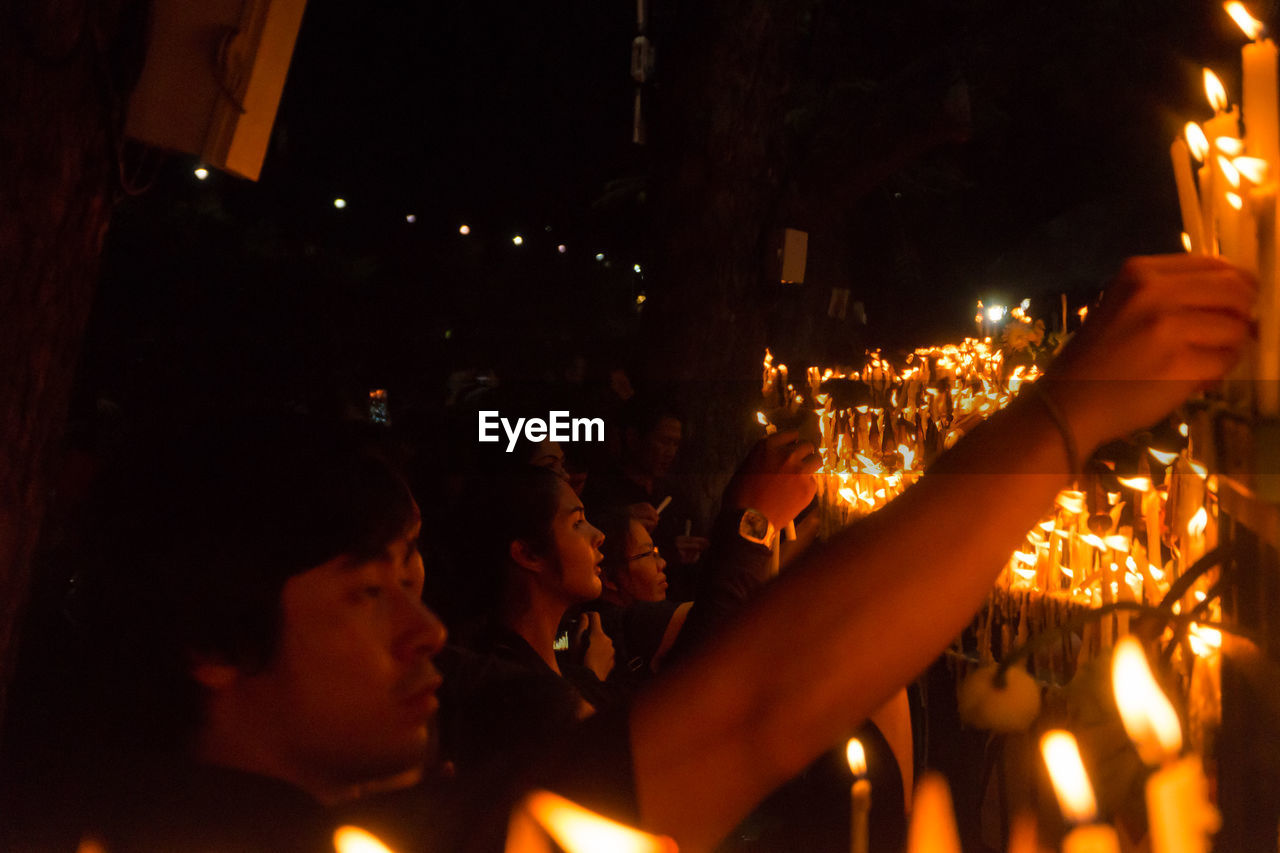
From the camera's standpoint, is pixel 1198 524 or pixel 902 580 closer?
pixel 902 580

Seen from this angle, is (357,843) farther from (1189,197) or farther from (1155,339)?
(1189,197)

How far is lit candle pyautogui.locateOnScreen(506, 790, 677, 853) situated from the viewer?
71 cm

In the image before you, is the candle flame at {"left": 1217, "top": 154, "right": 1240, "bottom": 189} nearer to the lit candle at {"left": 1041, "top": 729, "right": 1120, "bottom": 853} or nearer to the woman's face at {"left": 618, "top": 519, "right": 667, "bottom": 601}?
the lit candle at {"left": 1041, "top": 729, "right": 1120, "bottom": 853}

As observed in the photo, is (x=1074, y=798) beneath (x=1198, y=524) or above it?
beneath

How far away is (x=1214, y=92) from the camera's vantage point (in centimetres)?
83

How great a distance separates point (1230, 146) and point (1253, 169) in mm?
35

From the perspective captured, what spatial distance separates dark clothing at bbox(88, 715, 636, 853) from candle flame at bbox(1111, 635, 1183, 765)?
0.47m

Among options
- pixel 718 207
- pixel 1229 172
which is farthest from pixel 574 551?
pixel 718 207

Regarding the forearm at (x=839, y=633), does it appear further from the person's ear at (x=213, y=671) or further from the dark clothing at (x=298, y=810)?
the person's ear at (x=213, y=671)

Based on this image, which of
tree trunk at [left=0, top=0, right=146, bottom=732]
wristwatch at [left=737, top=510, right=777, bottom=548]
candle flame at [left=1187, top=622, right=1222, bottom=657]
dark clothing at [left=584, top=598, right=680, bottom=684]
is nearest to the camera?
candle flame at [left=1187, top=622, right=1222, bottom=657]

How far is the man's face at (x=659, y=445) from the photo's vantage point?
5.06m

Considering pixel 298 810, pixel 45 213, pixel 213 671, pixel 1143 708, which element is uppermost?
pixel 45 213

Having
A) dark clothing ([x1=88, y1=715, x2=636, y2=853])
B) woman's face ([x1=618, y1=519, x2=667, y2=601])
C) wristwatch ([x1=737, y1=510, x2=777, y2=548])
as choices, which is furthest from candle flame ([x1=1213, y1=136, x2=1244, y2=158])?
woman's face ([x1=618, y1=519, x2=667, y2=601])

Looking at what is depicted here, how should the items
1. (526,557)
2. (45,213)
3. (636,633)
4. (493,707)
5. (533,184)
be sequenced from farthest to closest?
(533,184) → (636,633) → (526,557) → (45,213) → (493,707)
